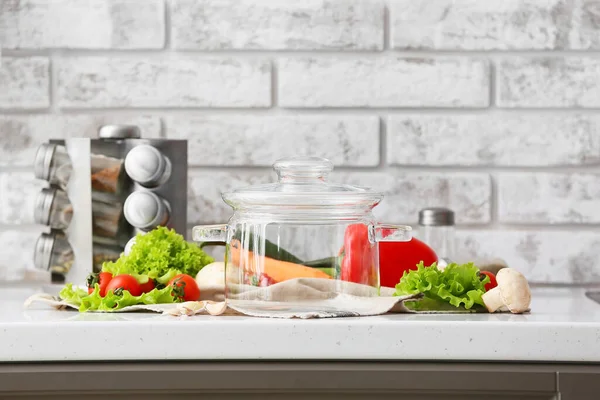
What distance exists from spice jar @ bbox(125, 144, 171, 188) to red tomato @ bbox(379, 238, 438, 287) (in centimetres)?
44

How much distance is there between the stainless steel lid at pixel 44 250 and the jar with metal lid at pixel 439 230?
2.33 ft

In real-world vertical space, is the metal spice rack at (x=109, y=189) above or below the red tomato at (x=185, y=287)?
above

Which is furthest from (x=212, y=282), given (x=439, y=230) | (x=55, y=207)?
(x=439, y=230)

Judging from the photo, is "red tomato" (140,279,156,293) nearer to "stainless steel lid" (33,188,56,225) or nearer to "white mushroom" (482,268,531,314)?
"stainless steel lid" (33,188,56,225)

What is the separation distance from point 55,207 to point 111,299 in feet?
1.43

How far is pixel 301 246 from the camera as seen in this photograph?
1.19m

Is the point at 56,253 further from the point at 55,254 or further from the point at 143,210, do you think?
the point at 143,210

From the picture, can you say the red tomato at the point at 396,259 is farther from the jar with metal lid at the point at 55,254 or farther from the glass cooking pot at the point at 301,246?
the jar with metal lid at the point at 55,254

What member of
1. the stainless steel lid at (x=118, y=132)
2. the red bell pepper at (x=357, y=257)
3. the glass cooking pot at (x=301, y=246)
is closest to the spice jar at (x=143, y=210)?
the stainless steel lid at (x=118, y=132)

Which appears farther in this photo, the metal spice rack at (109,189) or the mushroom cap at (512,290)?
the metal spice rack at (109,189)

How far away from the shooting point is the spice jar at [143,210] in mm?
1522

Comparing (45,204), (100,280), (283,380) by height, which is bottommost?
(283,380)

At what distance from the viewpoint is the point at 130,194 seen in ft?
5.04

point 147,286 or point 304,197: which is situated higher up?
point 304,197
